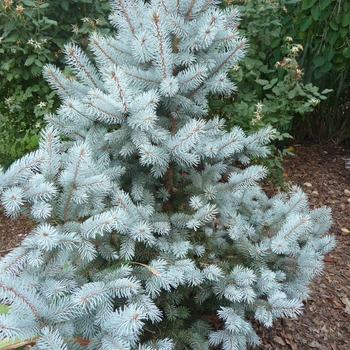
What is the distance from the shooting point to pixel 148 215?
131cm

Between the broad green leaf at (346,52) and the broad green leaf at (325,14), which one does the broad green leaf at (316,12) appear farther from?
the broad green leaf at (346,52)

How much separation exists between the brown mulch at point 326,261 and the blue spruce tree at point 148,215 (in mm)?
524

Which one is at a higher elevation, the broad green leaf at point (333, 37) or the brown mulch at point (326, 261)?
the broad green leaf at point (333, 37)

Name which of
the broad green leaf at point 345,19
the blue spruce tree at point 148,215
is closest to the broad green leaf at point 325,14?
the broad green leaf at point 345,19

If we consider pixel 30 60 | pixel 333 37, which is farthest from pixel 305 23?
pixel 30 60

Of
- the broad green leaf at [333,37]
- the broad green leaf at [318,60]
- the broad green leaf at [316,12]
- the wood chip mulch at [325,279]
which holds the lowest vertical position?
the wood chip mulch at [325,279]

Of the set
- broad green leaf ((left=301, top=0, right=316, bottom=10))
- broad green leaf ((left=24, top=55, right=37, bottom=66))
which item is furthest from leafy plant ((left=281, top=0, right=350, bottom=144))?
broad green leaf ((left=24, top=55, right=37, bottom=66))

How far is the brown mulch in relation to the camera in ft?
6.11

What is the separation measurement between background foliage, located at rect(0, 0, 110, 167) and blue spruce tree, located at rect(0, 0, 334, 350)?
4.41ft

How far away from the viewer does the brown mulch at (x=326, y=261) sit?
6.11 feet

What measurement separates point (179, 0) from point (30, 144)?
207 cm

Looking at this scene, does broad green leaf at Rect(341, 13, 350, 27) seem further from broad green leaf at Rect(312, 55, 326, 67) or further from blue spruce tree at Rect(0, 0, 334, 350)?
blue spruce tree at Rect(0, 0, 334, 350)

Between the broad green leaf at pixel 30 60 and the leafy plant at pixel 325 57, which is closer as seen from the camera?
the broad green leaf at pixel 30 60

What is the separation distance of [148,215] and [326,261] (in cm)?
162
